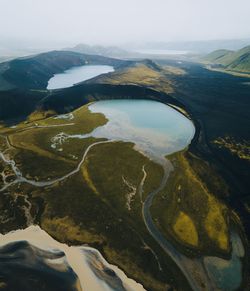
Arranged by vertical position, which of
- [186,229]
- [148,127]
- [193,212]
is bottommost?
[148,127]

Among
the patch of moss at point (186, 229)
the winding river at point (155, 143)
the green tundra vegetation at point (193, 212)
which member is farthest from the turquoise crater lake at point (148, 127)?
the patch of moss at point (186, 229)

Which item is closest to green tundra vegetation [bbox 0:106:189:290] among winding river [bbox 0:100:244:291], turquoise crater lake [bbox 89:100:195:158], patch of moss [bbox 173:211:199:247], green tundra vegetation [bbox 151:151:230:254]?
winding river [bbox 0:100:244:291]

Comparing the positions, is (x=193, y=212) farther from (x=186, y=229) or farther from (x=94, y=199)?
(x=94, y=199)

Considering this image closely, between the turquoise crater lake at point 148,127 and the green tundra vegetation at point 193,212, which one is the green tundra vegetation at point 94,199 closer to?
the green tundra vegetation at point 193,212

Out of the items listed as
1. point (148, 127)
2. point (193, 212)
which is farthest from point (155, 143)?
point (193, 212)

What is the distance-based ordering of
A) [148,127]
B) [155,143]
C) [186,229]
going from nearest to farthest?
[186,229]
[155,143]
[148,127]

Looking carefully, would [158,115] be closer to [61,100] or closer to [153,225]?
[61,100]

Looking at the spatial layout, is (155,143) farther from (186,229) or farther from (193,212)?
(186,229)

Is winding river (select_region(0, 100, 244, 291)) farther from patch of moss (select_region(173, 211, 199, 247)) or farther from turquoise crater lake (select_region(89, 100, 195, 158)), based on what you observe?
patch of moss (select_region(173, 211, 199, 247))

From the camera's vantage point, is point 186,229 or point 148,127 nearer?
point 186,229

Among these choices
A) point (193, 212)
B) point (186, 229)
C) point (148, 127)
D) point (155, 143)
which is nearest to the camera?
point (186, 229)

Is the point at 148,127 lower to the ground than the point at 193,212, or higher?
lower
